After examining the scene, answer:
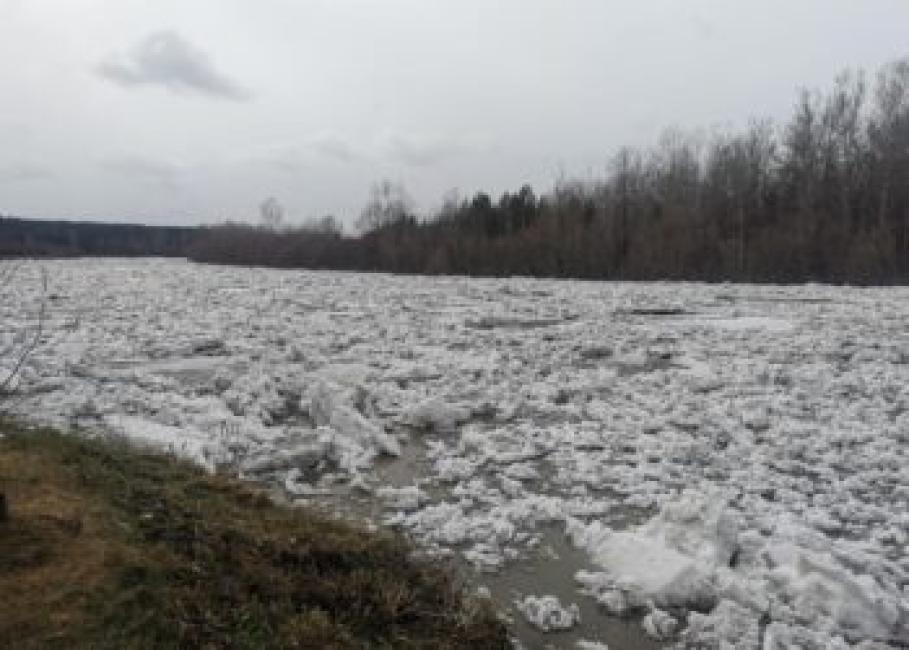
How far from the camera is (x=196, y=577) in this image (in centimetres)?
441

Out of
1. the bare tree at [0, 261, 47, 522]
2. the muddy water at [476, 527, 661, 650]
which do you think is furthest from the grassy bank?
the bare tree at [0, 261, 47, 522]

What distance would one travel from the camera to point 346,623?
4254mm

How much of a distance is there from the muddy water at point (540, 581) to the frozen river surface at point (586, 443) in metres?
0.02

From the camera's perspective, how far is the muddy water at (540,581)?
4758mm

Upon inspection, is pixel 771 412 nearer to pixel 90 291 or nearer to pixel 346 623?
pixel 346 623

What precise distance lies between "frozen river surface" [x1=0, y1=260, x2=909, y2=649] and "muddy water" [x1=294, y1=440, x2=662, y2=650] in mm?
20

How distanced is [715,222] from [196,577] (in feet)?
141

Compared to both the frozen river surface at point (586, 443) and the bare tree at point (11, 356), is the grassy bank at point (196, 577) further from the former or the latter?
the frozen river surface at point (586, 443)

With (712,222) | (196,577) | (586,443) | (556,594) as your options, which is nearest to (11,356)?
(586,443)

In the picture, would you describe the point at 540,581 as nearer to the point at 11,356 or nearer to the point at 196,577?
the point at 196,577

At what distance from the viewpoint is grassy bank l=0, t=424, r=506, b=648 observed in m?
3.96

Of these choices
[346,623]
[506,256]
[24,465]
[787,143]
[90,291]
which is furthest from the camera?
[787,143]

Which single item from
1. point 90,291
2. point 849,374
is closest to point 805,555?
point 849,374

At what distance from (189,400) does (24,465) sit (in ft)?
12.7
